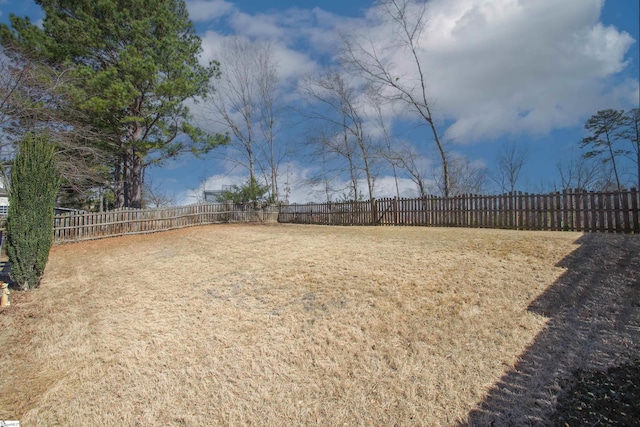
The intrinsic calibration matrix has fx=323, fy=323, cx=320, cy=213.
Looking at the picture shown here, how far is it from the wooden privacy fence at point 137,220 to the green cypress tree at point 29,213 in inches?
251

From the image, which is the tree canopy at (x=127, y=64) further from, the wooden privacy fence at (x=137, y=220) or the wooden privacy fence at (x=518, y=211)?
the wooden privacy fence at (x=518, y=211)

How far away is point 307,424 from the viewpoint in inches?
118

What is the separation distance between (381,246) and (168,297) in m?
4.94

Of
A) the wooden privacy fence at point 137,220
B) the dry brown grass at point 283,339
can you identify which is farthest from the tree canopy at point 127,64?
the dry brown grass at point 283,339

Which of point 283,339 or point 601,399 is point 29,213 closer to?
point 283,339

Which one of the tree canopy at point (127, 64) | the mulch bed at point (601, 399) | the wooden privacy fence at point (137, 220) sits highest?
the tree canopy at point (127, 64)

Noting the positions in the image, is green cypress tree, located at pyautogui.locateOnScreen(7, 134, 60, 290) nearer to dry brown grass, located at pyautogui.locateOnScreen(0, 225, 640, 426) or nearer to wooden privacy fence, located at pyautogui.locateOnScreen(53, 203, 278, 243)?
dry brown grass, located at pyautogui.locateOnScreen(0, 225, 640, 426)

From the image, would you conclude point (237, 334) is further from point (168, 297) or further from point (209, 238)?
point (209, 238)

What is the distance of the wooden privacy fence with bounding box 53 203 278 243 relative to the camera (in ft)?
39.9

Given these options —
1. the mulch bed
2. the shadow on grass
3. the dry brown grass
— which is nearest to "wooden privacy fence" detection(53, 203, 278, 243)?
the dry brown grass

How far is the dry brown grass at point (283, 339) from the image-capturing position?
321 centimetres

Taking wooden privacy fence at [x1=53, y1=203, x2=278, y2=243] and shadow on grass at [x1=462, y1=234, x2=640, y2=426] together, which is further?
wooden privacy fence at [x1=53, y1=203, x2=278, y2=243]

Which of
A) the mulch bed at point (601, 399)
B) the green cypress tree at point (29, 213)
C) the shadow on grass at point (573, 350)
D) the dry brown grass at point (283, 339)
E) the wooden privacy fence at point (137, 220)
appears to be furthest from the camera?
the wooden privacy fence at point (137, 220)

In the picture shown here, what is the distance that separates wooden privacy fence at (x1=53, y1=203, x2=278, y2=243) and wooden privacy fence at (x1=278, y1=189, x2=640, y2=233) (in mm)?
7550
